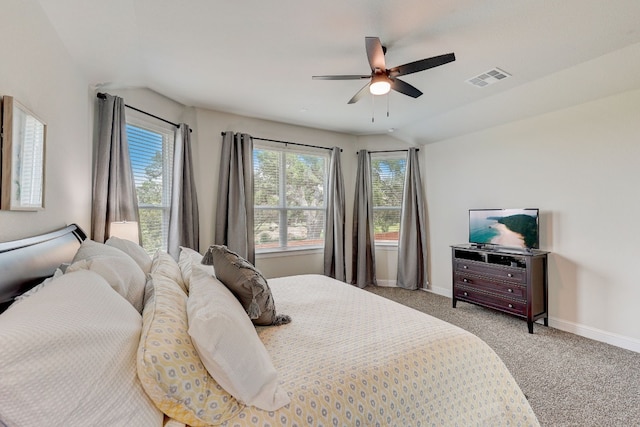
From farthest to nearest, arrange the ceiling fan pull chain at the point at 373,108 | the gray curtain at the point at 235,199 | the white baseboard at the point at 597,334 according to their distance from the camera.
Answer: the gray curtain at the point at 235,199, the ceiling fan pull chain at the point at 373,108, the white baseboard at the point at 597,334

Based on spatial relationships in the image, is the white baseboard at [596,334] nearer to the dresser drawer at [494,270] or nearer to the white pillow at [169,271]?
the dresser drawer at [494,270]

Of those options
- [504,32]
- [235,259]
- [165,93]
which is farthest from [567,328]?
[165,93]

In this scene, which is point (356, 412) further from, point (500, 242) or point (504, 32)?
point (500, 242)

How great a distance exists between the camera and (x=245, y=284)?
4.86 feet

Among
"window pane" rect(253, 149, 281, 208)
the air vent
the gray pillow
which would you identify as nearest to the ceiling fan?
the air vent

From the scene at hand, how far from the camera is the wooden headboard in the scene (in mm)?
1037

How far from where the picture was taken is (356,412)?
3.56 ft

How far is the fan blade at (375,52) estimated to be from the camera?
195cm

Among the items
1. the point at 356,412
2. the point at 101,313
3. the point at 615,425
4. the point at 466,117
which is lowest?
the point at 615,425

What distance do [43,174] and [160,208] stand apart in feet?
6.08

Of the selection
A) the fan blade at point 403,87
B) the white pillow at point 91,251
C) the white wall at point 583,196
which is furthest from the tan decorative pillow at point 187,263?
the white wall at point 583,196

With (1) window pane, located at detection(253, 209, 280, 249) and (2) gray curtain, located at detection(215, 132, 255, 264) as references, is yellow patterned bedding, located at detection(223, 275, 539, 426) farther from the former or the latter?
(1) window pane, located at detection(253, 209, 280, 249)

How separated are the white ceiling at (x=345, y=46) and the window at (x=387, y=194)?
157 centimetres

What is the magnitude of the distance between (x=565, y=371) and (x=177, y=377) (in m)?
2.91
